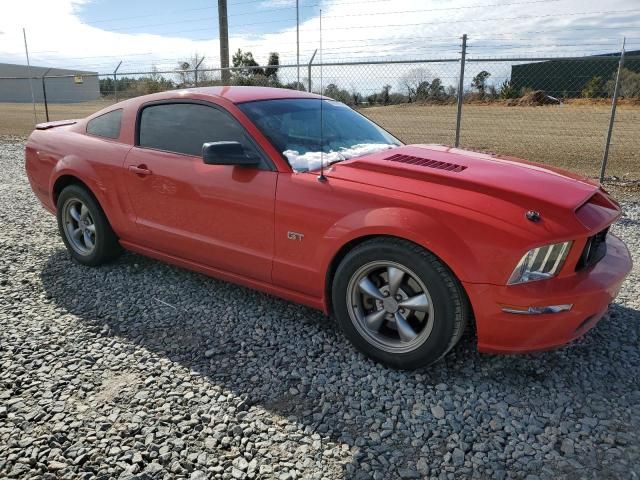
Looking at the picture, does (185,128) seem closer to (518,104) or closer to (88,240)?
(88,240)

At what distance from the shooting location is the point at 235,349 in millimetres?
3111

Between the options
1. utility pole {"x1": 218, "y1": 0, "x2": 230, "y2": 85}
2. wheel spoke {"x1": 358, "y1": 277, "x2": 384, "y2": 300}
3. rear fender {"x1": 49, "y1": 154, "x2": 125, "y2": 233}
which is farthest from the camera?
utility pole {"x1": 218, "y1": 0, "x2": 230, "y2": 85}

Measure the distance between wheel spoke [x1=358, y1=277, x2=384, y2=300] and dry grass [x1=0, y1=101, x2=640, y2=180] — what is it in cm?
755

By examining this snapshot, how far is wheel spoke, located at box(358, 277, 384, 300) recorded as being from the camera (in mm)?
2840

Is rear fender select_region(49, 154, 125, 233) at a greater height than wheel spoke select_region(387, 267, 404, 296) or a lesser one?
greater

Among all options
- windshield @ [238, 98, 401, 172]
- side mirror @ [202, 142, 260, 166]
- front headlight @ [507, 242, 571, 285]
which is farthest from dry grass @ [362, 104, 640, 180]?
front headlight @ [507, 242, 571, 285]

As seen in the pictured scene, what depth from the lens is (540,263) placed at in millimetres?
2457

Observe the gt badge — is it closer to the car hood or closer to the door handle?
the car hood

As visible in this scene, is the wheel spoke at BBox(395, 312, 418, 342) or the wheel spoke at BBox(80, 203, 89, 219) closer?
the wheel spoke at BBox(395, 312, 418, 342)

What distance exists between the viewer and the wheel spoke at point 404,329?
109 inches

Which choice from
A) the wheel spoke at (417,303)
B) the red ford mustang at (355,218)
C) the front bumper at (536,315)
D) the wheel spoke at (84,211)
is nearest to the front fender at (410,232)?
the red ford mustang at (355,218)

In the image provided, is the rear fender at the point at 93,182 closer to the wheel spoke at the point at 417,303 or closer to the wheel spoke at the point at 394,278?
the wheel spoke at the point at 394,278

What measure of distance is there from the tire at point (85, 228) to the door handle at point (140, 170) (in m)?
0.64

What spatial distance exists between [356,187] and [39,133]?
136 inches
